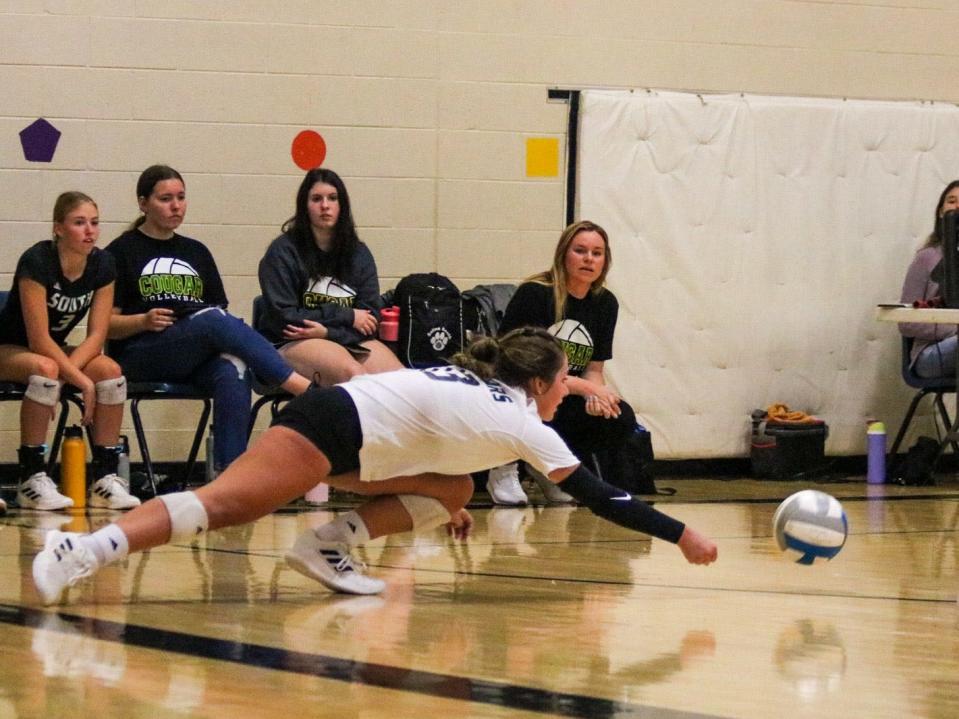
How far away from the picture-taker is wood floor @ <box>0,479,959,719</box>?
272 centimetres

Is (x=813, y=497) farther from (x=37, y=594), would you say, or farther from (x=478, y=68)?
(x=478, y=68)

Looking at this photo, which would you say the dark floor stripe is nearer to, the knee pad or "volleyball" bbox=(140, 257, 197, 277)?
the knee pad

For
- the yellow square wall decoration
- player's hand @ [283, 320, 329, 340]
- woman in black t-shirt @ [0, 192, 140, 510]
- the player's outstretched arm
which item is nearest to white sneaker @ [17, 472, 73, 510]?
woman in black t-shirt @ [0, 192, 140, 510]

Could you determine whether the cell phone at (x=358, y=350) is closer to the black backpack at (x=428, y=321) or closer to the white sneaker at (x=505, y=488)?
the black backpack at (x=428, y=321)

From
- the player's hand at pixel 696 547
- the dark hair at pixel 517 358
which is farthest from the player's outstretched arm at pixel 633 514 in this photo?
the dark hair at pixel 517 358

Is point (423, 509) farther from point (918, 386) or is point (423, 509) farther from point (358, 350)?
point (918, 386)

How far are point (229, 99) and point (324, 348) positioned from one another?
1.54 m

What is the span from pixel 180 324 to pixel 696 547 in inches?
130

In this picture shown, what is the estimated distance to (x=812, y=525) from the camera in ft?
13.3

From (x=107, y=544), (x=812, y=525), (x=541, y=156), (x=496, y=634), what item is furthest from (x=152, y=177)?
(x=496, y=634)

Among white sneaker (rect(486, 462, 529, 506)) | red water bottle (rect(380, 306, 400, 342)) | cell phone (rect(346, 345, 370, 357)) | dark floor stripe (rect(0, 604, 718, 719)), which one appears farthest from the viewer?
red water bottle (rect(380, 306, 400, 342))

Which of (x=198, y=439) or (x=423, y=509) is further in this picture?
(x=198, y=439)

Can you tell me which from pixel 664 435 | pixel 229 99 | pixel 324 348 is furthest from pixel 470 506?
pixel 229 99

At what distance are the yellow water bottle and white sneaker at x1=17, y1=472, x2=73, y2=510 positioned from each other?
0.35ft
